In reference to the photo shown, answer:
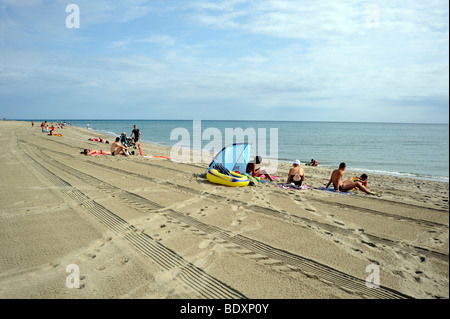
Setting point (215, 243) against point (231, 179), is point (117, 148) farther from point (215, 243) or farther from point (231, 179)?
point (215, 243)

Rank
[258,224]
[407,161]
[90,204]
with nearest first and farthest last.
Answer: [258,224] < [90,204] < [407,161]

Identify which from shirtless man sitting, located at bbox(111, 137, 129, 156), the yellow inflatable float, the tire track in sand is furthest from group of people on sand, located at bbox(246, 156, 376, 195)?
shirtless man sitting, located at bbox(111, 137, 129, 156)

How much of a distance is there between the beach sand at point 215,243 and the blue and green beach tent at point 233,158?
1.93 meters

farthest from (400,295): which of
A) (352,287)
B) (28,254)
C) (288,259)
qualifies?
(28,254)

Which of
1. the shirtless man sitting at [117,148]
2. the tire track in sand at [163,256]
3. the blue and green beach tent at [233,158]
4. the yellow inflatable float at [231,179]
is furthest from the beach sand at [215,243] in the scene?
the shirtless man sitting at [117,148]

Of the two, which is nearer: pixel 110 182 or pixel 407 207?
pixel 407 207

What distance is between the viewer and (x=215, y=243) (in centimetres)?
512

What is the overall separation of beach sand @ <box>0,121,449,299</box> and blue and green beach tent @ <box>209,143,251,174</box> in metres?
1.93

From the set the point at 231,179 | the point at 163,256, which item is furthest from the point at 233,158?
the point at 163,256

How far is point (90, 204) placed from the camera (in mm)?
7266

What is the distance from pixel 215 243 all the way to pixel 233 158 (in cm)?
628

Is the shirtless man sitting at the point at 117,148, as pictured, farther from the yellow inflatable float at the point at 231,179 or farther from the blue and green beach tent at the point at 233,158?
the yellow inflatable float at the point at 231,179
